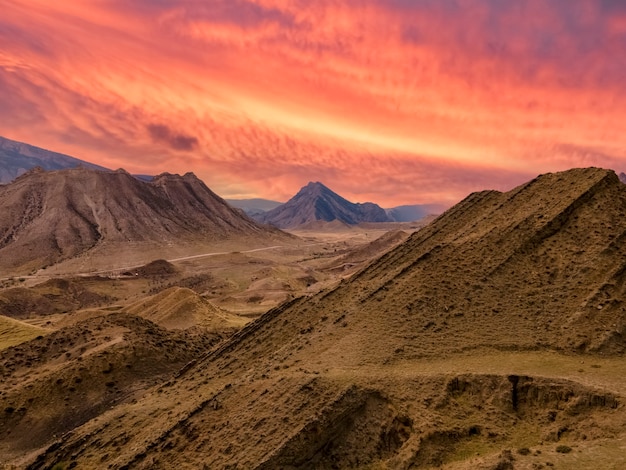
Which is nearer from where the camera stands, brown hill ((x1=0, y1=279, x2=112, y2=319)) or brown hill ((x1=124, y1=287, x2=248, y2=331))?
brown hill ((x1=124, y1=287, x2=248, y2=331))

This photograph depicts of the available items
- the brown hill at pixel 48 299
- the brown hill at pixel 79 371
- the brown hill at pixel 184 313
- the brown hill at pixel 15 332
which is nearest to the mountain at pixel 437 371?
the brown hill at pixel 79 371

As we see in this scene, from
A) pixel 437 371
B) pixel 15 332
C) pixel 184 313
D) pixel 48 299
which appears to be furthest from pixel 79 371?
pixel 48 299

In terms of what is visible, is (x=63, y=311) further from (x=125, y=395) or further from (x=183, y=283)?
(x=125, y=395)

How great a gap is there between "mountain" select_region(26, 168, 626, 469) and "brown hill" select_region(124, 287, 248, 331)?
22.3 m

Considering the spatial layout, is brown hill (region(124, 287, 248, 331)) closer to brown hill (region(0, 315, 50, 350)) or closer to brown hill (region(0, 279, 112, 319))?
brown hill (region(0, 315, 50, 350))

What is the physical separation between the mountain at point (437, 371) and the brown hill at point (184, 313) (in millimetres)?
22258

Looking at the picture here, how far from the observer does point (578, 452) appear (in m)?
17.2

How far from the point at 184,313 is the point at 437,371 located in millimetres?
43997

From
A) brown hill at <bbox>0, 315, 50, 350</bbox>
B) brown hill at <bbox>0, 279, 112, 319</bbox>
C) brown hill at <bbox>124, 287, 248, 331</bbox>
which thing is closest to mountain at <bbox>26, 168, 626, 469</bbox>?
brown hill at <bbox>0, 315, 50, 350</bbox>

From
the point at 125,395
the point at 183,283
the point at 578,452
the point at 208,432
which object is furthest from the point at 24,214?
the point at 578,452

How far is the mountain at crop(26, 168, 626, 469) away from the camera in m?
20.3

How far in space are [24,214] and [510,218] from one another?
20539 cm

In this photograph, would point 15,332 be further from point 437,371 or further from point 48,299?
point 48,299

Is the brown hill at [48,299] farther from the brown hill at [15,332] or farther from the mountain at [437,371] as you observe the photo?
the mountain at [437,371]
